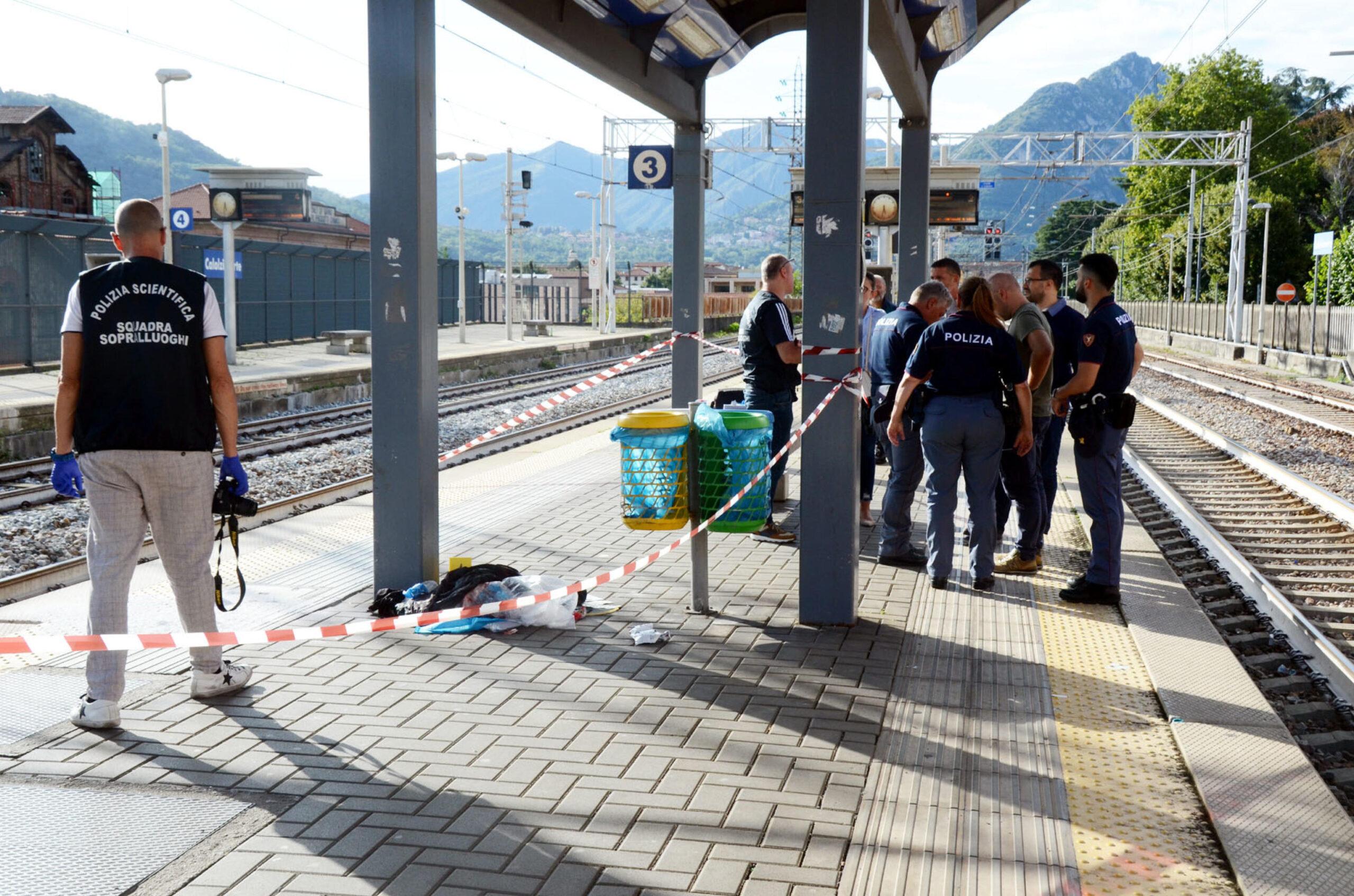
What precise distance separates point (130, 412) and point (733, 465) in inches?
119

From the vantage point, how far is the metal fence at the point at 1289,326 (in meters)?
36.9

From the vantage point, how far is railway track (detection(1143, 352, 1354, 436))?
66.7ft

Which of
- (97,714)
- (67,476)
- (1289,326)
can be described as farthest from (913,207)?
(1289,326)

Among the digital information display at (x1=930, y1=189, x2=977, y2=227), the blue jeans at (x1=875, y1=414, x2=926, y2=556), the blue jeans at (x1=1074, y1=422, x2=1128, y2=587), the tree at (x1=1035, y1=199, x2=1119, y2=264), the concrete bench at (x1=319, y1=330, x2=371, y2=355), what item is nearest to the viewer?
the blue jeans at (x1=1074, y1=422, x2=1128, y2=587)

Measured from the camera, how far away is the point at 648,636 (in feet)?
20.7

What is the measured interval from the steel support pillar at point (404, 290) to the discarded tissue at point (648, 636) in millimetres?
1376

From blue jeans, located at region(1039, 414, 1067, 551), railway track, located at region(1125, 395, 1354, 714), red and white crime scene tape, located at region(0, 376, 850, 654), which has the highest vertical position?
blue jeans, located at region(1039, 414, 1067, 551)

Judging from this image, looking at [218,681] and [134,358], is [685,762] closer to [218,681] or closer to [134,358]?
[218,681]

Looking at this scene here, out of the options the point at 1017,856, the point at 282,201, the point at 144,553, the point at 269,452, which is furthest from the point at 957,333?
the point at 282,201

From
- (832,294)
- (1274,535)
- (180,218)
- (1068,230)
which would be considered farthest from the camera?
(1068,230)

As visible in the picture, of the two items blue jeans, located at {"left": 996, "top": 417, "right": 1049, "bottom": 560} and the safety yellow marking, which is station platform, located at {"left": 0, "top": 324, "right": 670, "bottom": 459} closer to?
blue jeans, located at {"left": 996, "top": 417, "right": 1049, "bottom": 560}

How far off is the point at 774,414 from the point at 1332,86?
132m

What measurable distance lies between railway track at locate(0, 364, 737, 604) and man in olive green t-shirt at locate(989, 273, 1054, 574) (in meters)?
6.09

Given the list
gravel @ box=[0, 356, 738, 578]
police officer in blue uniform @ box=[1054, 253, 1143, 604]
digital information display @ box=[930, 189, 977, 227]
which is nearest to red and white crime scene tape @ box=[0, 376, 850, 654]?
police officer in blue uniform @ box=[1054, 253, 1143, 604]
